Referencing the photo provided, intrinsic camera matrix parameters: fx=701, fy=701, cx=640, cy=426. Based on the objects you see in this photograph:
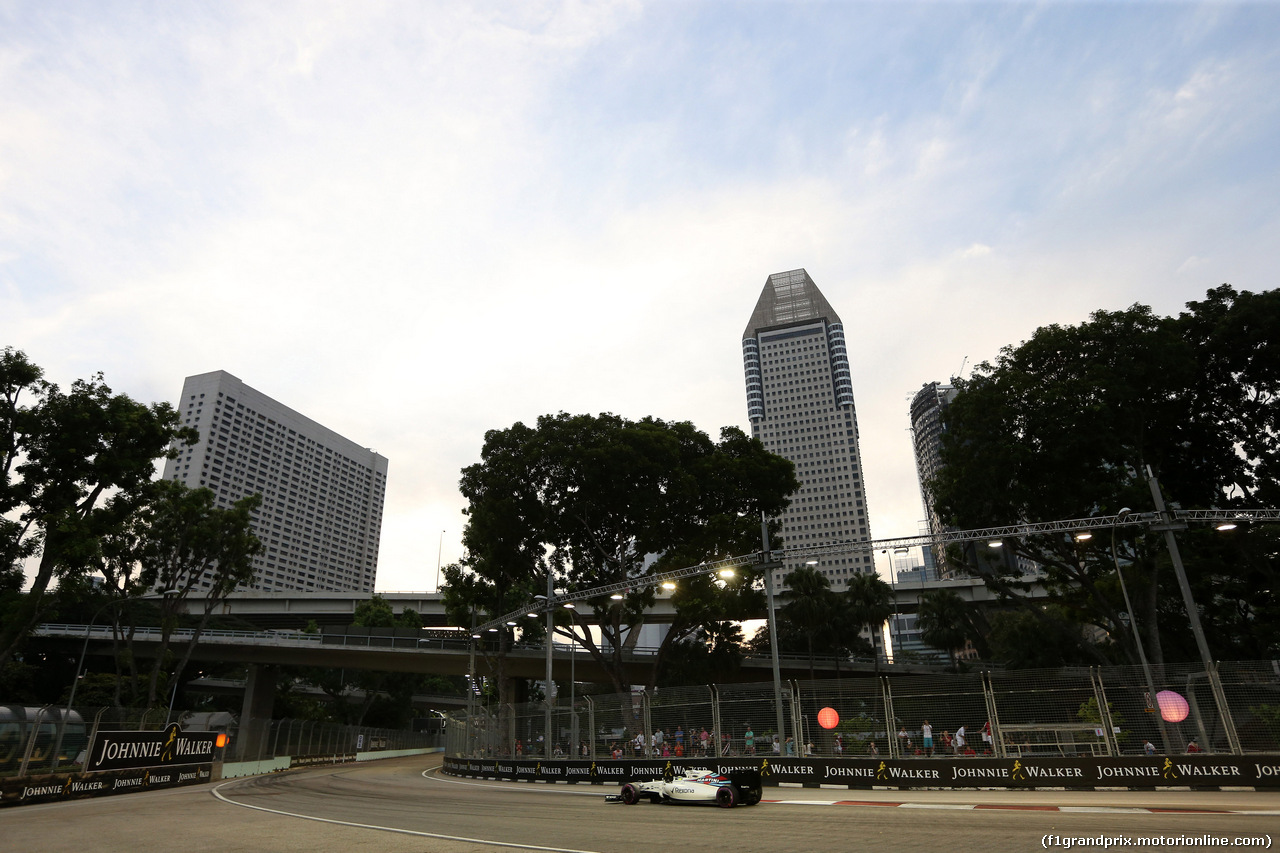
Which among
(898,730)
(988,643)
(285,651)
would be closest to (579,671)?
(285,651)

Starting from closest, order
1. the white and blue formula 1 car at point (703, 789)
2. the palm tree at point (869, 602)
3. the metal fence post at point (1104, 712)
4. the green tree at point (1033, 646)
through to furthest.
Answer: the white and blue formula 1 car at point (703, 789), the metal fence post at point (1104, 712), the green tree at point (1033, 646), the palm tree at point (869, 602)

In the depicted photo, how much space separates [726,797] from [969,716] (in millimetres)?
8661

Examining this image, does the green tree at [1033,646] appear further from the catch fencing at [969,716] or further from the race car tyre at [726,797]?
the race car tyre at [726,797]

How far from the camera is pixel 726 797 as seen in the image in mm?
15859

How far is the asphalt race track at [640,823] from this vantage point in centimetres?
1012

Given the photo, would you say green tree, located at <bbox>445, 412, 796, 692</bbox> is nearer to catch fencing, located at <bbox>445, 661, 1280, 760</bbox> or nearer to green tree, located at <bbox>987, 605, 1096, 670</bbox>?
catch fencing, located at <bbox>445, 661, 1280, 760</bbox>

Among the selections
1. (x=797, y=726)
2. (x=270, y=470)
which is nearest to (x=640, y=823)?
(x=797, y=726)

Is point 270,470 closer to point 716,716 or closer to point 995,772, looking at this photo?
point 716,716

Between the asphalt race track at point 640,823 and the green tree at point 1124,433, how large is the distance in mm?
16327

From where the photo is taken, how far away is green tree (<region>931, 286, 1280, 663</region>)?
29.5 metres

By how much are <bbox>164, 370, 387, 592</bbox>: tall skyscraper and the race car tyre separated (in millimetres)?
158570

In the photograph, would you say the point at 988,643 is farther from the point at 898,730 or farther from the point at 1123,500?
the point at 898,730

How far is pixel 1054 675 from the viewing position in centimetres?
1927

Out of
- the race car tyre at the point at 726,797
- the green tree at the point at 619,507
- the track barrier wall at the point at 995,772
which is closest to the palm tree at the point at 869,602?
the green tree at the point at 619,507
